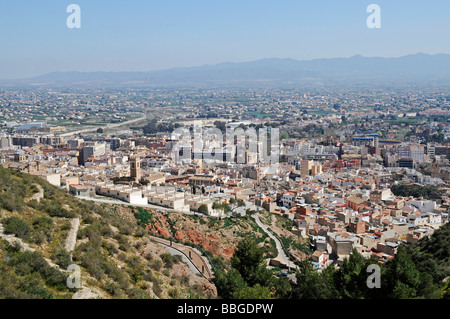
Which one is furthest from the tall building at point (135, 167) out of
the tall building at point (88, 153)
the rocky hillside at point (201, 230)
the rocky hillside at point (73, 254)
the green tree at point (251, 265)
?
the tall building at point (88, 153)

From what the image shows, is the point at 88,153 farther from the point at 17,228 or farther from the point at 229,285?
the point at 229,285

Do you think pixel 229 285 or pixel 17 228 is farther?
pixel 229 285

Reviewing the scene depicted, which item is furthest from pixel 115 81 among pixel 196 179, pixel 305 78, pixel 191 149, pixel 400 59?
pixel 196 179

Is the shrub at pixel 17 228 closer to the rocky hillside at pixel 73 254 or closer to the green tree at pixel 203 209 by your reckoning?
the rocky hillside at pixel 73 254

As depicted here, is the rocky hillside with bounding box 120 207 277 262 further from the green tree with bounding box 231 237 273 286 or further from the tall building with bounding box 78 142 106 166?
the tall building with bounding box 78 142 106 166

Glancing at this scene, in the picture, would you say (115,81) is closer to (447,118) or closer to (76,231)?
(447,118)

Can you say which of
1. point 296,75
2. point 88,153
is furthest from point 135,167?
point 296,75
